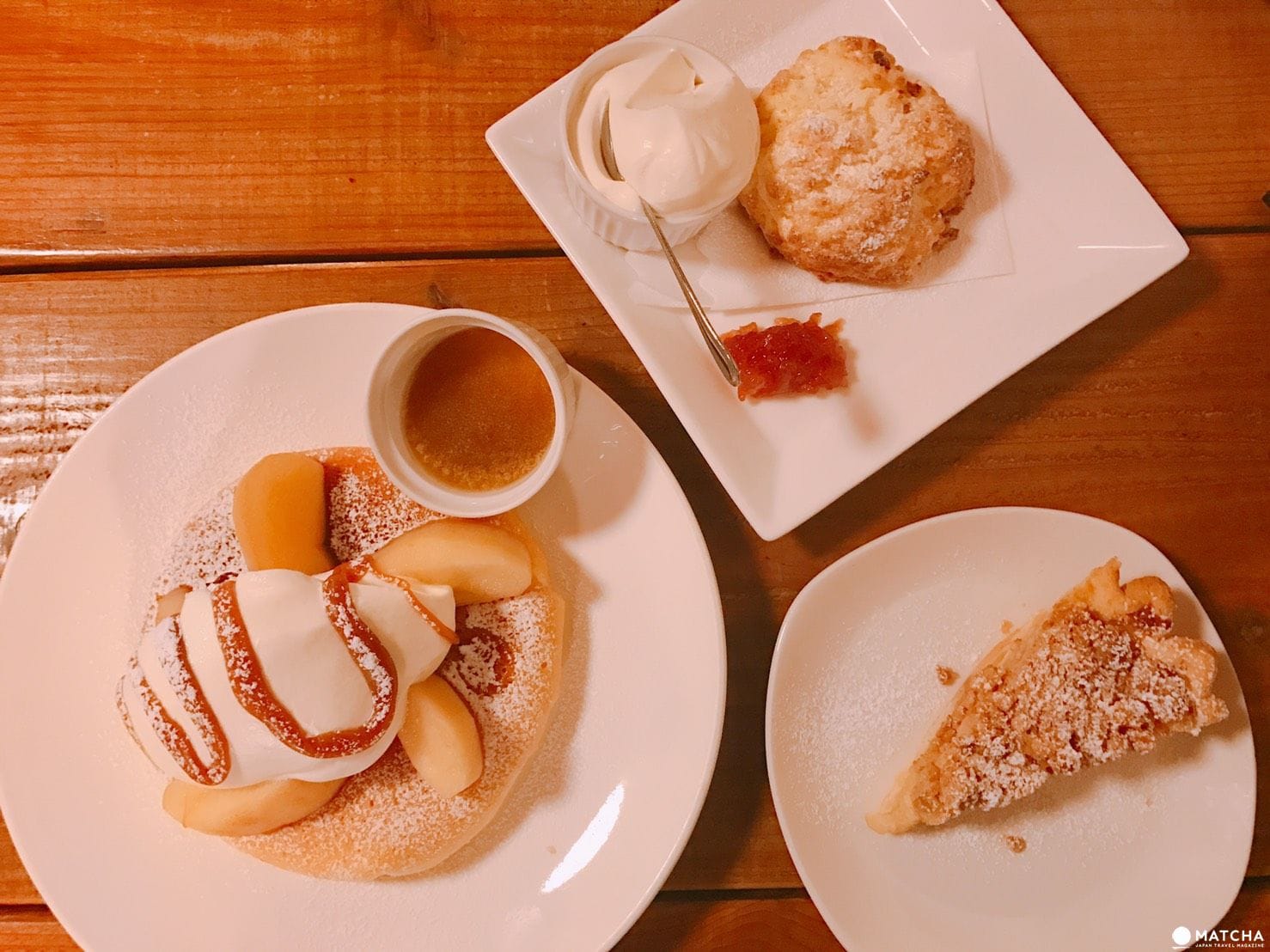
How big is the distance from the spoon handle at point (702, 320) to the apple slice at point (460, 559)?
1.32 feet

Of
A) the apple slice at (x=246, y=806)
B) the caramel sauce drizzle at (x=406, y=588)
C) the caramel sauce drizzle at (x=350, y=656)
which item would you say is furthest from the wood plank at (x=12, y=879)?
the caramel sauce drizzle at (x=406, y=588)

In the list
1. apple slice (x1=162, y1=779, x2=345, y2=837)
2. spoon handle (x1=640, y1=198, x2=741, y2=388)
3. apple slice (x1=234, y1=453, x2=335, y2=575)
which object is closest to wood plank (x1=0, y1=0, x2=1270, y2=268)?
spoon handle (x1=640, y1=198, x2=741, y2=388)

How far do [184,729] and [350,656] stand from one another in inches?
9.2

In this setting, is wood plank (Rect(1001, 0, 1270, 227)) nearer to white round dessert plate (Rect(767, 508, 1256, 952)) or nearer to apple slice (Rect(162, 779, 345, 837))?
white round dessert plate (Rect(767, 508, 1256, 952))

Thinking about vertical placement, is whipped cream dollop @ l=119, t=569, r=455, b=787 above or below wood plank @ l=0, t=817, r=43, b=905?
above

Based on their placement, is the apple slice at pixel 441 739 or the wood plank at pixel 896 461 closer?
the apple slice at pixel 441 739

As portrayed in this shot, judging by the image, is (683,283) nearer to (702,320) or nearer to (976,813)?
(702,320)

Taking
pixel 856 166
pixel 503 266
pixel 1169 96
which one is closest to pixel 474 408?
pixel 503 266

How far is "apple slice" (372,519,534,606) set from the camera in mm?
1171

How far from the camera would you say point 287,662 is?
1.08 m

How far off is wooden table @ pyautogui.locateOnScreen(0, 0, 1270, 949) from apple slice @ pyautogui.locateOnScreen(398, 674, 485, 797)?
0.44 metres

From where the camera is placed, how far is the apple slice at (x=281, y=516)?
1.16 meters

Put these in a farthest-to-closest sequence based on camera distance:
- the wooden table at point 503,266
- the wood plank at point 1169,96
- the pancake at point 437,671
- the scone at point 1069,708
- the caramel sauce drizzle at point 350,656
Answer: the wood plank at point 1169,96, the wooden table at point 503,266, the scone at point 1069,708, the pancake at point 437,671, the caramel sauce drizzle at point 350,656

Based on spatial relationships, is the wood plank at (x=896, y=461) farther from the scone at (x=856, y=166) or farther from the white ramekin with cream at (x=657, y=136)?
the scone at (x=856, y=166)
